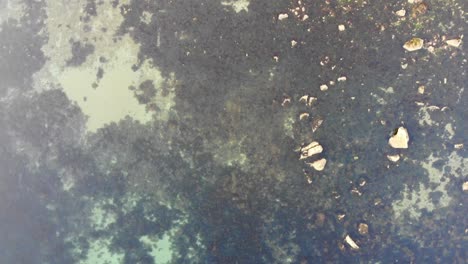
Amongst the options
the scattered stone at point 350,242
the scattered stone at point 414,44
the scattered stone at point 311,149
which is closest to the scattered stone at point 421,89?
the scattered stone at point 414,44

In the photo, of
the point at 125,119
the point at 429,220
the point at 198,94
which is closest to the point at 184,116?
the point at 198,94

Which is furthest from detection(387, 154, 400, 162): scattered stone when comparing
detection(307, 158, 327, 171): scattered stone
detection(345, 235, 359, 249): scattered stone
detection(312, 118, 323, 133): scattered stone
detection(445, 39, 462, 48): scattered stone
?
detection(445, 39, 462, 48): scattered stone

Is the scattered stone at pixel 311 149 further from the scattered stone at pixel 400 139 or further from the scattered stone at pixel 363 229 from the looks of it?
the scattered stone at pixel 363 229

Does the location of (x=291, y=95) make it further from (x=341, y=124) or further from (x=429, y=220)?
(x=429, y=220)

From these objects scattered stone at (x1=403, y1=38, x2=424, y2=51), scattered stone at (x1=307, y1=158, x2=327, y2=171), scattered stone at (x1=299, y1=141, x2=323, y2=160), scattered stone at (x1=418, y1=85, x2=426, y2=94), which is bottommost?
scattered stone at (x1=418, y1=85, x2=426, y2=94)

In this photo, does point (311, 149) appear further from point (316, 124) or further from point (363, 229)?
point (363, 229)

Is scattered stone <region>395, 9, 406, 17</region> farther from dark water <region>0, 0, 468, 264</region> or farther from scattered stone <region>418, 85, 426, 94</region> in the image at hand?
scattered stone <region>418, 85, 426, 94</region>
